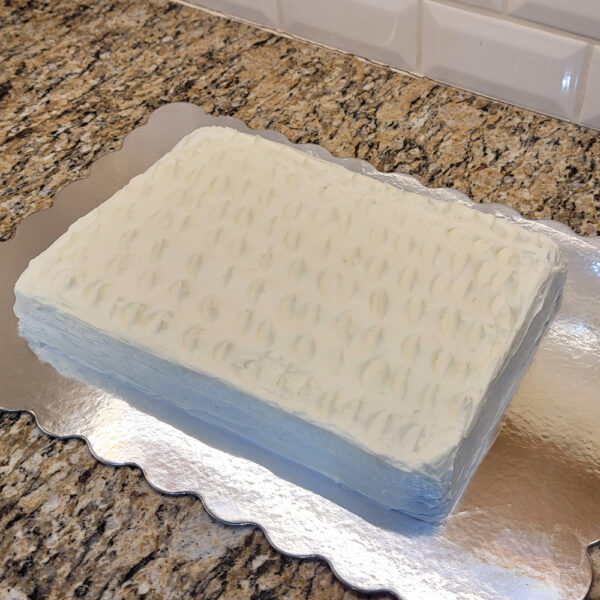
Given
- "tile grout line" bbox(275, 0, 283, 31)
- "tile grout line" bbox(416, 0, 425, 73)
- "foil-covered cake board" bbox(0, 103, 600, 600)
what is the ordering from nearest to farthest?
"foil-covered cake board" bbox(0, 103, 600, 600), "tile grout line" bbox(416, 0, 425, 73), "tile grout line" bbox(275, 0, 283, 31)

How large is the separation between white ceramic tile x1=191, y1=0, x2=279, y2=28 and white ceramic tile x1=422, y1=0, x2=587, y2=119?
11.4 inches

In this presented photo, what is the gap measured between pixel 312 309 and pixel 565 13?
0.58 metres

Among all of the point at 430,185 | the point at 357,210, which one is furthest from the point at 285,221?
the point at 430,185

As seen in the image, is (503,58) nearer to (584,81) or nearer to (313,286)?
(584,81)

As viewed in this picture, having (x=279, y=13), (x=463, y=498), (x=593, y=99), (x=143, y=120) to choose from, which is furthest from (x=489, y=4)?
(x=463, y=498)

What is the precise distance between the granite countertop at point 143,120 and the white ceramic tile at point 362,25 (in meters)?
0.02

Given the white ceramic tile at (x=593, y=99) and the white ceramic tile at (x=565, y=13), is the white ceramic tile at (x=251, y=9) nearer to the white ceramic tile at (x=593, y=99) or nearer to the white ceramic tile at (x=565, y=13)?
the white ceramic tile at (x=565, y=13)

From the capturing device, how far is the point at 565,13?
3.69 feet

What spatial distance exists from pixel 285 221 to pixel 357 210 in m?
0.08

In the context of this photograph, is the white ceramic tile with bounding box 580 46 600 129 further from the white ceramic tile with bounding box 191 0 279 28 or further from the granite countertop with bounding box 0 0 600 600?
the white ceramic tile with bounding box 191 0 279 28

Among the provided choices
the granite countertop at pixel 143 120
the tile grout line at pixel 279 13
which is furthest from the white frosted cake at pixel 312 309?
the tile grout line at pixel 279 13

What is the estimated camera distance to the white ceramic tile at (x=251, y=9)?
143 cm

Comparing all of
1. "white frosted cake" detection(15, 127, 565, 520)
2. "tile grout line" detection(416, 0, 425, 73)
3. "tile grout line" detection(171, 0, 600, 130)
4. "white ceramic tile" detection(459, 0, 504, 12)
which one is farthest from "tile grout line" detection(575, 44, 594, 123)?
"white frosted cake" detection(15, 127, 565, 520)

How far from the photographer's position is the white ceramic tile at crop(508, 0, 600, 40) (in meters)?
1.11
